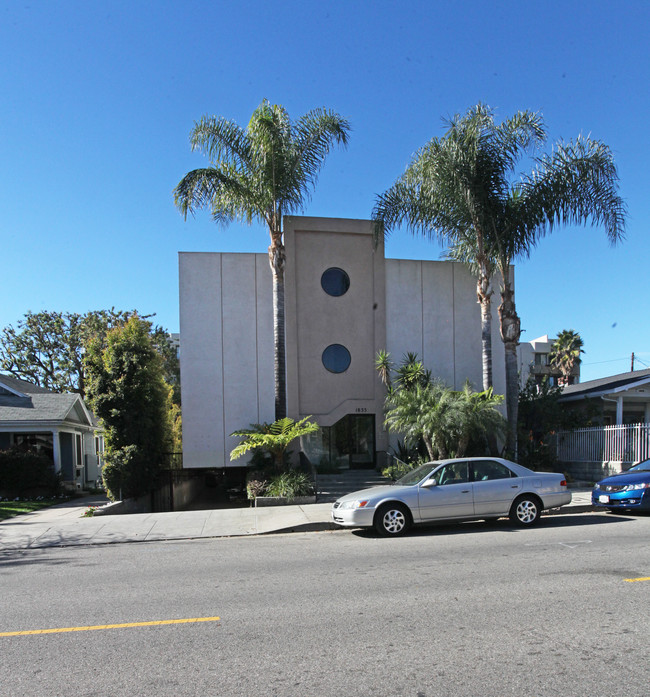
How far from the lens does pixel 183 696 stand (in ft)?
13.3

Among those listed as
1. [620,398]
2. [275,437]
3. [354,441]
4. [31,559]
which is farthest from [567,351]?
[31,559]

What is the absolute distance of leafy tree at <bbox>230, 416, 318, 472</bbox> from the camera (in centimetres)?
1675

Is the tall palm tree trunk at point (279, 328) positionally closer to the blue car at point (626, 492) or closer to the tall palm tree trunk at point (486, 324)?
the tall palm tree trunk at point (486, 324)

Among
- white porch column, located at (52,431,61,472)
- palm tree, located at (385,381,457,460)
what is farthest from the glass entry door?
white porch column, located at (52,431,61,472)

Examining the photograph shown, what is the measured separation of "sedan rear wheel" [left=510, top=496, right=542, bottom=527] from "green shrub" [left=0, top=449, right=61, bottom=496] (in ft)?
56.0

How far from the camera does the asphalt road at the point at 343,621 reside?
4273 millimetres

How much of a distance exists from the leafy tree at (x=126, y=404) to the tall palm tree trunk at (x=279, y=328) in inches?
152

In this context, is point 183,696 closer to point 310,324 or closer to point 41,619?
point 41,619

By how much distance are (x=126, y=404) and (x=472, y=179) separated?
480 inches

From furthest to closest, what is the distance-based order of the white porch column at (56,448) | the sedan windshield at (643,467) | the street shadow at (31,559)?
the white porch column at (56,448)
the sedan windshield at (643,467)
the street shadow at (31,559)

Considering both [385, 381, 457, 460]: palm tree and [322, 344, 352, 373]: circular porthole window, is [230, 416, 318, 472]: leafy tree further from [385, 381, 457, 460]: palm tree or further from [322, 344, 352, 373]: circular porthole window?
[322, 344, 352, 373]: circular porthole window

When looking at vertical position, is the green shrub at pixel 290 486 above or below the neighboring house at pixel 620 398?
below

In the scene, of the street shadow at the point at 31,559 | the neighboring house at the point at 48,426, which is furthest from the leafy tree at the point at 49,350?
the street shadow at the point at 31,559

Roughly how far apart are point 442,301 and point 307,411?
6.29m
